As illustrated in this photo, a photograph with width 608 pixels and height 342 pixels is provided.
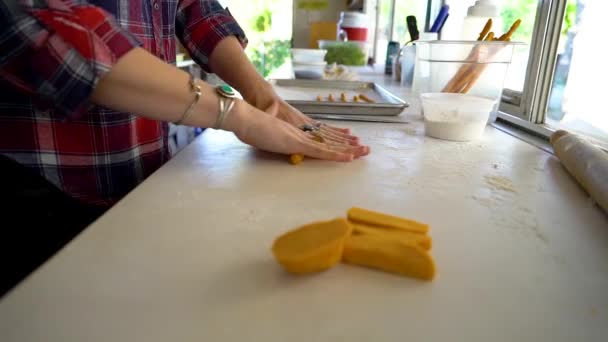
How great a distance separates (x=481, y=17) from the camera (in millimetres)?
1051

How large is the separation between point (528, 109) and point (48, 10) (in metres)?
0.96

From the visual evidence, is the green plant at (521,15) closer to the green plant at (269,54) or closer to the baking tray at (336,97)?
the baking tray at (336,97)

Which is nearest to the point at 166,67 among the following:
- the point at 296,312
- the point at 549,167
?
the point at 296,312

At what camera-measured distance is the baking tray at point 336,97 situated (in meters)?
0.96

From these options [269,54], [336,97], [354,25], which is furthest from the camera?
[269,54]

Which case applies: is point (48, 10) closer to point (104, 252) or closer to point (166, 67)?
point (166, 67)

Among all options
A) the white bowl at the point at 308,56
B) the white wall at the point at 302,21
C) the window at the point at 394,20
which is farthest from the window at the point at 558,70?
the white wall at the point at 302,21

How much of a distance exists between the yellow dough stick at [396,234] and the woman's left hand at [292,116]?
0.34 metres

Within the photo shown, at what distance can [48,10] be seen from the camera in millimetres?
421

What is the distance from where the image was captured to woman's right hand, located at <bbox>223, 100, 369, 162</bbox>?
0.59 meters

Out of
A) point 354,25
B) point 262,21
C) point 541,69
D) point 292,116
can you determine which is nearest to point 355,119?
point 292,116

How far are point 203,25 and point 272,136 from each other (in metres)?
0.40

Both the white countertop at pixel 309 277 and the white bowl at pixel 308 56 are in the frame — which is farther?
the white bowl at pixel 308 56

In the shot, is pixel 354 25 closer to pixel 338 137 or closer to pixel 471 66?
pixel 471 66
